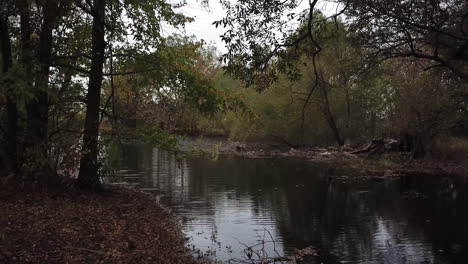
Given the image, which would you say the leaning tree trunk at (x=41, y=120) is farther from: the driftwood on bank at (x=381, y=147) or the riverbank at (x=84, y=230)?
the driftwood on bank at (x=381, y=147)

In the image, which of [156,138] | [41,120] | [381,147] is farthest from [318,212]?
[381,147]

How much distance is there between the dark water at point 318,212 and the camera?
12523 mm

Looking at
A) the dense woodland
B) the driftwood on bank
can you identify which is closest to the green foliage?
the dense woodland

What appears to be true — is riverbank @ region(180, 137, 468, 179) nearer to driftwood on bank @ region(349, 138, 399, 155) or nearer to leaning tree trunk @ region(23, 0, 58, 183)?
driftwood on bank @ region(349, 138, 399, 155)

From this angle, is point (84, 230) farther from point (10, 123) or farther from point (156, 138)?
point (10, 123)

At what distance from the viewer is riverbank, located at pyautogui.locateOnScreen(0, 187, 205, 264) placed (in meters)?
8.82

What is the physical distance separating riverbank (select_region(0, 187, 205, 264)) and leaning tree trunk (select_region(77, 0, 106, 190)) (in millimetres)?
646

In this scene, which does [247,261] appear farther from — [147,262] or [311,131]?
[311,131]

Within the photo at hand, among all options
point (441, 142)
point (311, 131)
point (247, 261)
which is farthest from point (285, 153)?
point (247, 261)

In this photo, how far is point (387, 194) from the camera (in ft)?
69.9

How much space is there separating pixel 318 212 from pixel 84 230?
9399 millimetres

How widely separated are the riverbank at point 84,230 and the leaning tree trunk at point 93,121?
2.12ft

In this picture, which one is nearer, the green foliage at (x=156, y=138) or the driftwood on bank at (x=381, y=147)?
the green foliage at (x=156, y=138)

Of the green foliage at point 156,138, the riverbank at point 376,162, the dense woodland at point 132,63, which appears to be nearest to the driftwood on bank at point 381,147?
the riverbank at point 376,162
